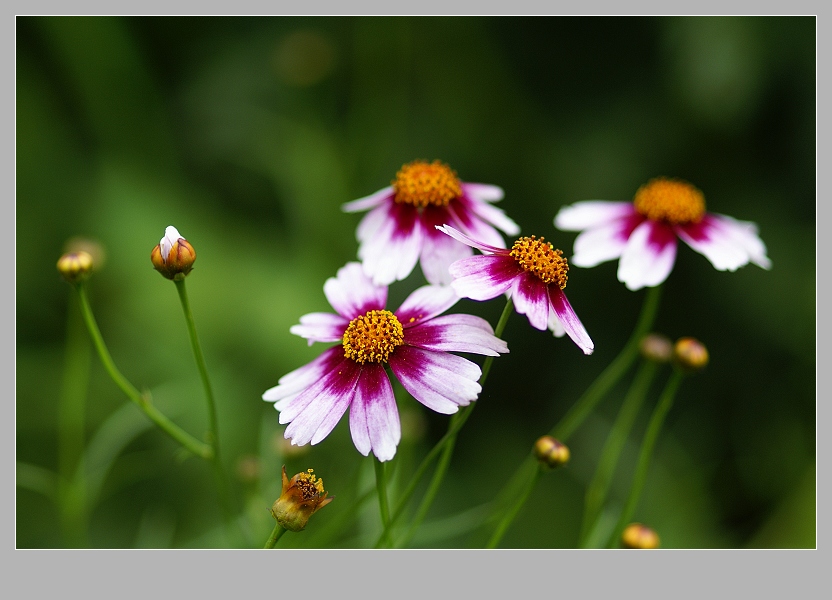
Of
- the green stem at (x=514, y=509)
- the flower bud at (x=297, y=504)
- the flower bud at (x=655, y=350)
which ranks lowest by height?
the green stem at (x=514, y=509)

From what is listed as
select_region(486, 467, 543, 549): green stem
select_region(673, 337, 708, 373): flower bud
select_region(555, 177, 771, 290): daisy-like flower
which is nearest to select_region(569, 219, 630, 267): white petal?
select_region(555, 177, 771, 290): daisy-like flower

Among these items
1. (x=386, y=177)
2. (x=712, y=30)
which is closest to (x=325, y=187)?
(x=386, y=177)

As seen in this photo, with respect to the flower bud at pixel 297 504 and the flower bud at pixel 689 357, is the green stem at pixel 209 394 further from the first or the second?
the flower bud at pixel 689 357

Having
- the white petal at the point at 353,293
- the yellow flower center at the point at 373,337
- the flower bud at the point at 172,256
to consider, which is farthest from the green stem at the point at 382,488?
the flower bud at the point at 172,256

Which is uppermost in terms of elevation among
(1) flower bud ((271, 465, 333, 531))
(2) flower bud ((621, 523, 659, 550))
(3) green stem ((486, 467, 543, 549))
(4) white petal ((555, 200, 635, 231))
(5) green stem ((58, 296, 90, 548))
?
(4) white petal ((555, 200, 635, 231))

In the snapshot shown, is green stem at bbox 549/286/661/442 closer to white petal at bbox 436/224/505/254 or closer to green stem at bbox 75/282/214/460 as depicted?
white petal at bbox 436/224/505/254

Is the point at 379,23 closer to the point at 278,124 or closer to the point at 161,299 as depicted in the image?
the point at 278,124
